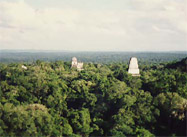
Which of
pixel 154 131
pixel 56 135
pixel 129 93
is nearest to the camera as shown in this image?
pixel 56 135

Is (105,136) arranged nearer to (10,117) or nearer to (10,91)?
(10,117)

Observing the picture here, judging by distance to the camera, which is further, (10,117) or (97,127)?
(97,127)

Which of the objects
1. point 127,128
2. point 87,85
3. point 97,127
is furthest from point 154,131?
point 87,85

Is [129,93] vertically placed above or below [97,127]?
above

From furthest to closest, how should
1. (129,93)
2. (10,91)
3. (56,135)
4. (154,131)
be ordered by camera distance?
(10,91) < (129,93) < (154,131) < (56,135)

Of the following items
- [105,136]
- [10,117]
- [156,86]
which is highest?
[156,86]

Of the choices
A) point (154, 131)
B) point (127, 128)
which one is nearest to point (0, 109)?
point (127, 128)
